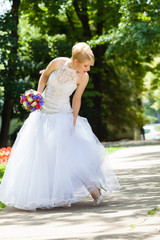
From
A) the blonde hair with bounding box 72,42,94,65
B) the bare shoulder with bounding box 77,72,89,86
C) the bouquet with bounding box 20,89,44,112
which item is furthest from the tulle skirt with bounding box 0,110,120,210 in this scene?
the blonde hair with bounding box 72,42,94,65

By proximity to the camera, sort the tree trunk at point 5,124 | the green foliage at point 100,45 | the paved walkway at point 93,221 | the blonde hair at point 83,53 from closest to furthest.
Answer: the paved walkway at point 93,221
the blonde hair at point 83,53
the green foliage at point 100,45
the tree trunk at point 5,124

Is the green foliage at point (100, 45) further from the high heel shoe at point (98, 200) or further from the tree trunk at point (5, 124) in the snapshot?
the high heel shoe at point (98, 200)

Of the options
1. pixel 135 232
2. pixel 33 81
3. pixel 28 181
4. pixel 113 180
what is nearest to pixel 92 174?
pixel 113 180

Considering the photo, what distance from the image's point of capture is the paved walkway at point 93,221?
13.8 ft

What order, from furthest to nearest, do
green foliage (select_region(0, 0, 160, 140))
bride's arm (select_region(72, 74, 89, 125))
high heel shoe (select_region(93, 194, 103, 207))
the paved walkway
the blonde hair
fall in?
green foliage (select_region(0, 0, 160, 140)) → bride's arm (select_region(72, 74, 89, 125)) → high heel shoe (select_region(93, 194, 103, 207)) → the blonde hair → the paved walkway

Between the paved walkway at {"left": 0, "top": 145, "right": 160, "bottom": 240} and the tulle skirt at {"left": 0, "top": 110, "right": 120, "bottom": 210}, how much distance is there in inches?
8.3

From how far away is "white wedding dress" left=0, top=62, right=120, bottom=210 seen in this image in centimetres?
568

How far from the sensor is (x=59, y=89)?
6012 mm

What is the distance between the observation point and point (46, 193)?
566 cm

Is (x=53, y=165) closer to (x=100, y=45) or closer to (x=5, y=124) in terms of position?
(x=5, y=124)

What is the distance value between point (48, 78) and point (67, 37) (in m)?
19.7

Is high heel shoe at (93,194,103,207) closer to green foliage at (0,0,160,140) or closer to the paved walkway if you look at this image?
the paved walkway

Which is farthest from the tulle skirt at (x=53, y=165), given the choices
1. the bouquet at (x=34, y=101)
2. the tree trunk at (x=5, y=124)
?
the tree trunk at (x=5, y=124)

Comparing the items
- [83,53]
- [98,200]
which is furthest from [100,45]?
[98,200]
